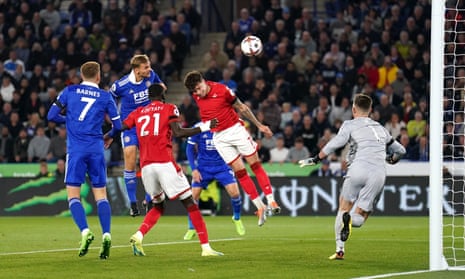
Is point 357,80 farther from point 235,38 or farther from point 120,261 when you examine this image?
point 120,261

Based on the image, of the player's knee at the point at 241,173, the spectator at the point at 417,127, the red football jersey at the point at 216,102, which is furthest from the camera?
the spectator at the point at 417,127

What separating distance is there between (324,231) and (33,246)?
5.46 metres

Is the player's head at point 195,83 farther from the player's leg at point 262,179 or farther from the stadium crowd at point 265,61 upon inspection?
the stadium crowd at point 265,61

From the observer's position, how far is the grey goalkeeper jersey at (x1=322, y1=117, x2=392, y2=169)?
40.3 feet

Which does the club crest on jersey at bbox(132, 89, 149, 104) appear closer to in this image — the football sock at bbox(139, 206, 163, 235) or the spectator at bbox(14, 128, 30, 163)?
the football sock at bbox(139, 206, 163, 235)

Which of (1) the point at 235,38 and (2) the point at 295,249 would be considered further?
(1) the point at 235,38

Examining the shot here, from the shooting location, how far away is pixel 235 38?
1136 inches

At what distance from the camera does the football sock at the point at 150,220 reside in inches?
507

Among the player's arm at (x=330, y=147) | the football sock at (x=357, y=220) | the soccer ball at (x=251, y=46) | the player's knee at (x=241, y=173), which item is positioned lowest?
the football sock at (x=357, y=220)

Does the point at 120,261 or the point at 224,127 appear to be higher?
the point at 224,127

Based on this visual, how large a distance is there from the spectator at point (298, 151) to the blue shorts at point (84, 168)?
1217 centimetres

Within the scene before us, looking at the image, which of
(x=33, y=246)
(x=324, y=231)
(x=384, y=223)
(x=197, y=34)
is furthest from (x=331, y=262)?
(x=197, y=34)

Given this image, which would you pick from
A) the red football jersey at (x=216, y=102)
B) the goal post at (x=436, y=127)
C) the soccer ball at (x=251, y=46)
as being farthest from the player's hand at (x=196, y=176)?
the goal post at (x=436, y=127)

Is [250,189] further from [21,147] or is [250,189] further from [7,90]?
[7,90]
